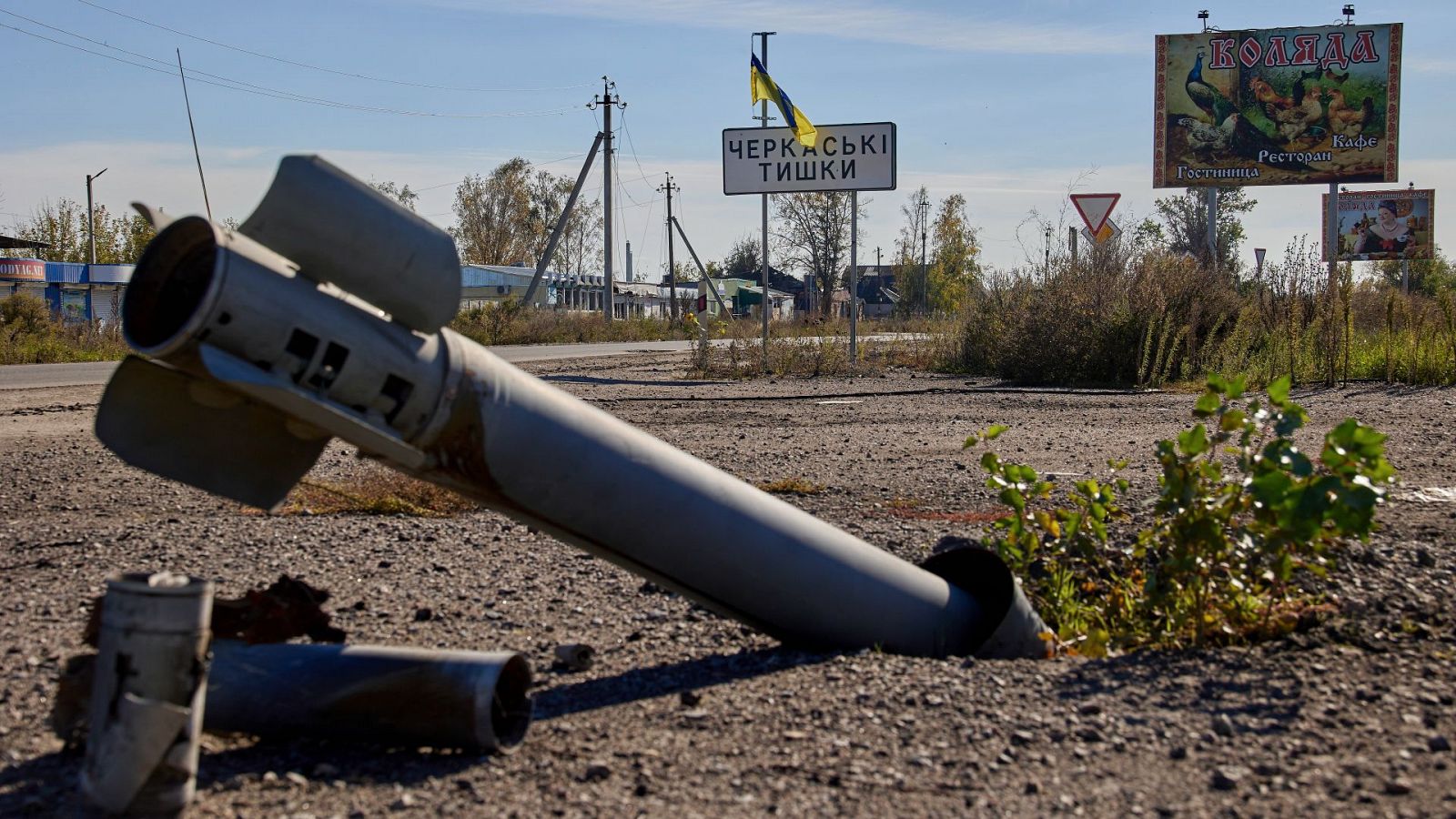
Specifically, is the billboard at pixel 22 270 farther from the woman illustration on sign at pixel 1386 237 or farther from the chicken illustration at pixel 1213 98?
the woman illustration on sign at pixel 1386 237

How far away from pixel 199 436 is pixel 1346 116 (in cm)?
3086

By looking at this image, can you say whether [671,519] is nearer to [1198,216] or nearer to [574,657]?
[574,657]

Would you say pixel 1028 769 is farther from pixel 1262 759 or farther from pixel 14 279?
pixel 14 279

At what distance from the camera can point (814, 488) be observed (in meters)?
7.14

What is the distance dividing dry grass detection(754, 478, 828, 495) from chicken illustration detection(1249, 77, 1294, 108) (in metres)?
26.1

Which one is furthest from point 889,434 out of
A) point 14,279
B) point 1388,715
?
point 14,279

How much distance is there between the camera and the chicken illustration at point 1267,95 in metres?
29.5

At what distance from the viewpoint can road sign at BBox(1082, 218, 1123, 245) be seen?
18812 millimetres

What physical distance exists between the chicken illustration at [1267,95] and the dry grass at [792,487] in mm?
26149

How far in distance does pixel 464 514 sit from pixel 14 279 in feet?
141

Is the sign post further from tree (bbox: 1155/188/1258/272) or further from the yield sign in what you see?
tree (bbox: 1155/188/1258/272)

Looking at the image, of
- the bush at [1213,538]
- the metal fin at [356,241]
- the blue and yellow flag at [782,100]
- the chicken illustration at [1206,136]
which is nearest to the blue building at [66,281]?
the blue and yellow flag at [782,100]

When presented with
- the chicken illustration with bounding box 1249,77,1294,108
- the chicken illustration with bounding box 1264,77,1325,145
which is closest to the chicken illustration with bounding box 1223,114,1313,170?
the chicken illustration with bounding box 1264,77,1325,145

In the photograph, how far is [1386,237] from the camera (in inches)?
2030
